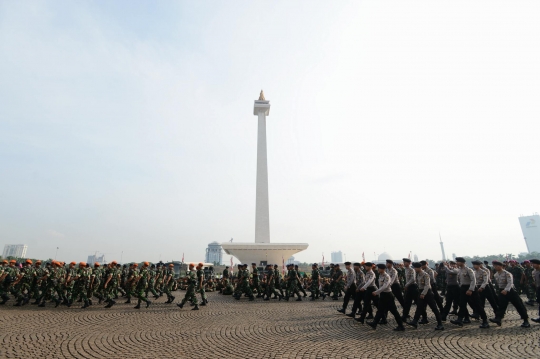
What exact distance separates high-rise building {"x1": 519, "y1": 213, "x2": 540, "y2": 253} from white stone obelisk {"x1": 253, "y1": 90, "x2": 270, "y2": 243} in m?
187

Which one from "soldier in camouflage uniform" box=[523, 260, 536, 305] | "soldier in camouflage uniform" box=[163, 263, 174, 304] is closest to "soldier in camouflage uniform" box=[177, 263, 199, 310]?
"soldier in camouflage uniform" box=[163, 263, 174, 304]

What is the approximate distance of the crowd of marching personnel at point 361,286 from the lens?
7.30 meters

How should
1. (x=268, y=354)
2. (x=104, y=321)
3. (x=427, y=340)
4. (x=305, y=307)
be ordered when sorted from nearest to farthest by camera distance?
1. (x=268, y=354)
2. (x=427, y=340)
3. (x=104, y=321)
4. (x=305, y=307)

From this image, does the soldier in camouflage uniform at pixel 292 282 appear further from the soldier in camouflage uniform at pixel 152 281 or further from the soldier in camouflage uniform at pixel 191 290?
the soldier in camouflage uniform at pixel 152 281

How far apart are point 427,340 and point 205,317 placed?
18.6 ft

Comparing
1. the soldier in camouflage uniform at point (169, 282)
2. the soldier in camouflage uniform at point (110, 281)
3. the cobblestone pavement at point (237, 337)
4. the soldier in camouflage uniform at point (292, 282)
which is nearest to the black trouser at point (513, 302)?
the cobblestone pavement at point (237, 337)

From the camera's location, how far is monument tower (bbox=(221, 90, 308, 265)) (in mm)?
33125

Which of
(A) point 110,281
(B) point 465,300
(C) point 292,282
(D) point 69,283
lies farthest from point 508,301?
(D) point 69,283

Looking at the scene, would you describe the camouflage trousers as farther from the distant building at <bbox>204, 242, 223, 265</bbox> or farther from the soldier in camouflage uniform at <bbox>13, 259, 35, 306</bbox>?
the distant building at <bbox>204, 242, 223, 265</bbox>

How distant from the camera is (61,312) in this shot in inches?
358

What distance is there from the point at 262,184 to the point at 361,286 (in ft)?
98.2

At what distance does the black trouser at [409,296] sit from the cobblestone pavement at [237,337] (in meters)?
0.50

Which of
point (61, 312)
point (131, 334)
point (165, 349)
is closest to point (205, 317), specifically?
point (131, 334)

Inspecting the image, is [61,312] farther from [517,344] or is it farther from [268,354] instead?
[517,344]
